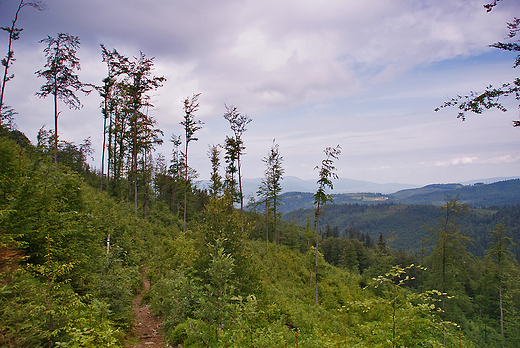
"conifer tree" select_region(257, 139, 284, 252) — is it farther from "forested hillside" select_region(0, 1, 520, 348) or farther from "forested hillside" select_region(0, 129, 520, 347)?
"forested hillside" select_region(0, 129, 520, 347)

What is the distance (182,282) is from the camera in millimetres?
6902

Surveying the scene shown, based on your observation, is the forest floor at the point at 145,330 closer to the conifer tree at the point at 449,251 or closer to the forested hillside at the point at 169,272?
the forested hillside at the point at 169,272

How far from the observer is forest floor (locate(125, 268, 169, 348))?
6617 millimetres

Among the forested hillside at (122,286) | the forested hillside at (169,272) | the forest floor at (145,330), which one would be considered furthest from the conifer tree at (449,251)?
the forest floor at (145,330)

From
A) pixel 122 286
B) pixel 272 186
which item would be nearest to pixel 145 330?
pixel 122 286

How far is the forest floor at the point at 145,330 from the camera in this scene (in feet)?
21.7

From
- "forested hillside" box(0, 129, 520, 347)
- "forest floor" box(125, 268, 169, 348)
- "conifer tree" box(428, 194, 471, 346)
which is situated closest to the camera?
"forested hillside" box(0, 129, 520, 347)

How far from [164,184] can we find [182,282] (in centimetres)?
4018

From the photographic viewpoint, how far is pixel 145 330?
7.79m

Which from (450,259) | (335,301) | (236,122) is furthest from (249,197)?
(450,259)

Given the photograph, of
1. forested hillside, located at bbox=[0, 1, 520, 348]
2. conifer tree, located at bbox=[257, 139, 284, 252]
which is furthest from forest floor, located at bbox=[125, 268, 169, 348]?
conifer tree, located at bbox=[257, 139, 284, 252]

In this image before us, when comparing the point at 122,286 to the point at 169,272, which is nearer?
the point at 122,286

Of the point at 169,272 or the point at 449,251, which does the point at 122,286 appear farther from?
the point at 449,251

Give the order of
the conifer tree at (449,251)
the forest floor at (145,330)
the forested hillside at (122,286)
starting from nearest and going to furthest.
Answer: the forested hillside at (122,286) → the forest floor at (145,330) → the conifer tree at (449,251)
